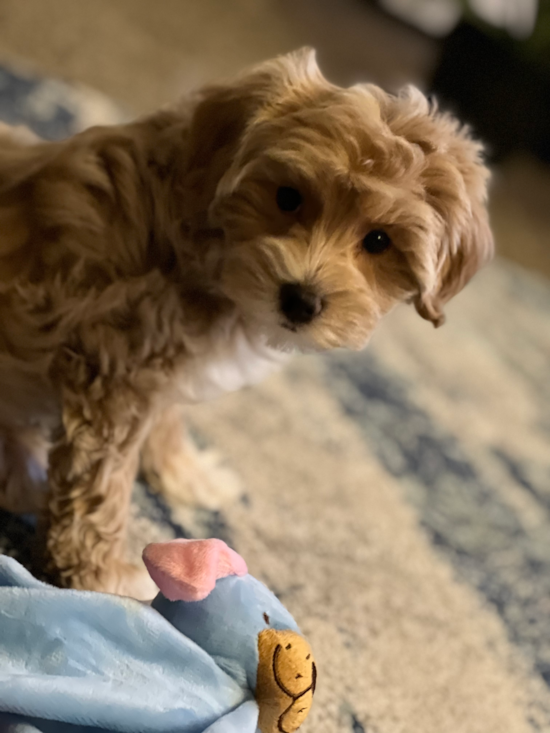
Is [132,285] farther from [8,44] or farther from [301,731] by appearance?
[8,44]

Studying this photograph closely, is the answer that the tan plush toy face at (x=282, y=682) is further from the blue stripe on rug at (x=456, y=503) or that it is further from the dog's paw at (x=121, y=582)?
the blue stripe on rug at (x=456, y=503)

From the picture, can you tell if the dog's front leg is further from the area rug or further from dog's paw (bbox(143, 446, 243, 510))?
dog's paw (bbox(143, 446, 243, 510))

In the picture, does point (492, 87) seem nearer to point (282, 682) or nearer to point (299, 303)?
point (299, 303)

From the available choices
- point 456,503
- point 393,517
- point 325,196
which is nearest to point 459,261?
point 325,196

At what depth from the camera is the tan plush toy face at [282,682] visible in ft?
2.74

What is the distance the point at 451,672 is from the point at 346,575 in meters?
0.28

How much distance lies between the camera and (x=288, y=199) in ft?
3.48

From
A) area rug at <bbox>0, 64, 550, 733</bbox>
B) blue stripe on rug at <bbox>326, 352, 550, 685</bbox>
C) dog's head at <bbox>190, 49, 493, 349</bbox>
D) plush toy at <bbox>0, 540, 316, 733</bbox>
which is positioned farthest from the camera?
blue stripe on rug at <bbox>326, 352, 550, 685</bbox>

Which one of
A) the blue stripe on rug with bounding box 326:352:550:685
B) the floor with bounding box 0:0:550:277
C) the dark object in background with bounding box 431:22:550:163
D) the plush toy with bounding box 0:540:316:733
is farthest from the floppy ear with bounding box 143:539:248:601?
the dark object in background with bounding box 431:22:550:163

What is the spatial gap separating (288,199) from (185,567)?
0.57 meters

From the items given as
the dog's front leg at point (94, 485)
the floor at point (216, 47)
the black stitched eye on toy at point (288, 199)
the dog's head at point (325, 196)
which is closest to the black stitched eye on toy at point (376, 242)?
the dog's head at point (325, 196)

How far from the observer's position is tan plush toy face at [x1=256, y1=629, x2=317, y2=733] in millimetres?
834

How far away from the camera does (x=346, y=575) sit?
1.48m

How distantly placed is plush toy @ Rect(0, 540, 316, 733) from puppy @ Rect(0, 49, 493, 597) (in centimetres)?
30
